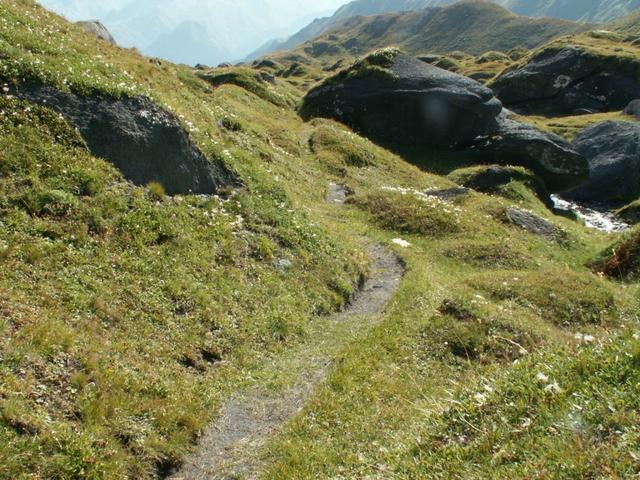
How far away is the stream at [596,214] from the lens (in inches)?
1932

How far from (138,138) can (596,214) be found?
48399mm

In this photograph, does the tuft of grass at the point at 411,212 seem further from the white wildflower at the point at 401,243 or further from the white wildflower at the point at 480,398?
the white wildflower at the point at 480,398

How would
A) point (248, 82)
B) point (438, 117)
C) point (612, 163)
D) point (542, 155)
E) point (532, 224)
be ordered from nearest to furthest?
point (532, 224)
point (542, 155)
point (438, 117)
point (612, 163)
point (248, 82)

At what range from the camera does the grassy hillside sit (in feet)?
24.3

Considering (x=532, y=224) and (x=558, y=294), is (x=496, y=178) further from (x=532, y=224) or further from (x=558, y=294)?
(x=558, y=294)

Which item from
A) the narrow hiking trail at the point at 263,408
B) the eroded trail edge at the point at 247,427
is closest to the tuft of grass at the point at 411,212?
the narrow hiking trail at the point at 263,408

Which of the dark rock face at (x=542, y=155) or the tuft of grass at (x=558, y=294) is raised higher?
the dark rock face at (x=542, y=155)

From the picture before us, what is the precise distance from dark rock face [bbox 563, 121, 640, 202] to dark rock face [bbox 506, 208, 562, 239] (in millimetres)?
24815

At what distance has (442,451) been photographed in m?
7.22

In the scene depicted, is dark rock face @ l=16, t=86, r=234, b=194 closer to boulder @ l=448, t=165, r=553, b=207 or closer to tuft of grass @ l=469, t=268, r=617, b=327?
tuft of grass @ l=469, t=268, r=617, b=327

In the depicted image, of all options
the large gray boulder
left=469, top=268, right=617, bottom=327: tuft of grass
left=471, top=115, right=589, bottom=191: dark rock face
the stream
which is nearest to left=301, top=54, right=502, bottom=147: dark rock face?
the large gray boulder

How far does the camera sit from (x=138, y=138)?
19953mm

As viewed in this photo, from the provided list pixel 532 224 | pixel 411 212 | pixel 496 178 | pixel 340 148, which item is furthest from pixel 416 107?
pixel 411 212

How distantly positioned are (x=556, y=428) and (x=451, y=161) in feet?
170
